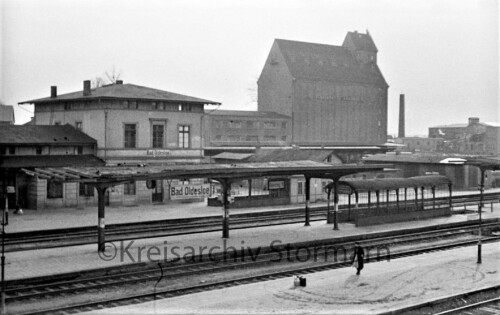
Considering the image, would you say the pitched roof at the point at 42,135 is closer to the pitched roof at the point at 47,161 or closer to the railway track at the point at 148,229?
the pitched roof at the point at 47,161

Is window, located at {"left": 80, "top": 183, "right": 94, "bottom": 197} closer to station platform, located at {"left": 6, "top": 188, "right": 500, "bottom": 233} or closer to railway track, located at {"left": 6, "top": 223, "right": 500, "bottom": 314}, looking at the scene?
station platform, located at {"left": 6, "top": 188, "right": 500, "bottom": 233}

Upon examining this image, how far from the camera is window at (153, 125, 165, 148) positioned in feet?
140

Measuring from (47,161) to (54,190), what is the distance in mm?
1842

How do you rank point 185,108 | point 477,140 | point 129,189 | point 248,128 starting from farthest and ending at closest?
point 477,140
point 248,128
point 185,108
point 129,189

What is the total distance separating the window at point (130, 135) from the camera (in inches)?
1633

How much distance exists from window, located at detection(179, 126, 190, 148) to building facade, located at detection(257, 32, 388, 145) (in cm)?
3617

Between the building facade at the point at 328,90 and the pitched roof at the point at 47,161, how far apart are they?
4313 centimetres

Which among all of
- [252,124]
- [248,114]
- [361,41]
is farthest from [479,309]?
[361,41]

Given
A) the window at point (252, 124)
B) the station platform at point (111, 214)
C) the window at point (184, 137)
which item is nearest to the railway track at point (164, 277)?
the station platform at point (111, 214)

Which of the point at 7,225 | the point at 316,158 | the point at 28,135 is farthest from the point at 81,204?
the point at 316,158

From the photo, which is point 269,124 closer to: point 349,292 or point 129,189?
point 129,189

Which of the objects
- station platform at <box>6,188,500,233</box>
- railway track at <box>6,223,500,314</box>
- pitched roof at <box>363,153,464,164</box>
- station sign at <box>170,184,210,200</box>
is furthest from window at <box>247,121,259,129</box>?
railway track at <box>6,223,500,314</box>

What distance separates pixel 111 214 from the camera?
34.8 m

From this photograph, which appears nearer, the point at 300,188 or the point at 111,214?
the point at 111,214
